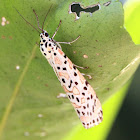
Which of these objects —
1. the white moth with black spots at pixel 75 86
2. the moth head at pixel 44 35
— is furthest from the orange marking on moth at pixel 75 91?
the moth head at pixel 44 35

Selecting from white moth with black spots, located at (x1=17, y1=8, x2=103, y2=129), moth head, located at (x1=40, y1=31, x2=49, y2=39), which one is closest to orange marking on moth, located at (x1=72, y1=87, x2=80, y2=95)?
white moth with black spots, located at (x1=17, y1=8, x2=103, y2=129)

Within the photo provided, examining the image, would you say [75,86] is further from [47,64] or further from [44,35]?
[44,35]

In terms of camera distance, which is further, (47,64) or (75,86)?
(75,86)

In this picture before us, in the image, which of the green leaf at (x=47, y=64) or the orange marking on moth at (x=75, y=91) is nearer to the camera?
the green leaf at (x=47, y=64)

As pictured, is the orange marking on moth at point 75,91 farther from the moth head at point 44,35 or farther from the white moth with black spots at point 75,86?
the moth head at point 44,35

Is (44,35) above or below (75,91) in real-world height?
above

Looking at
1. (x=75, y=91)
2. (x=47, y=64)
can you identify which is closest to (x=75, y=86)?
(x=75, y=91)
